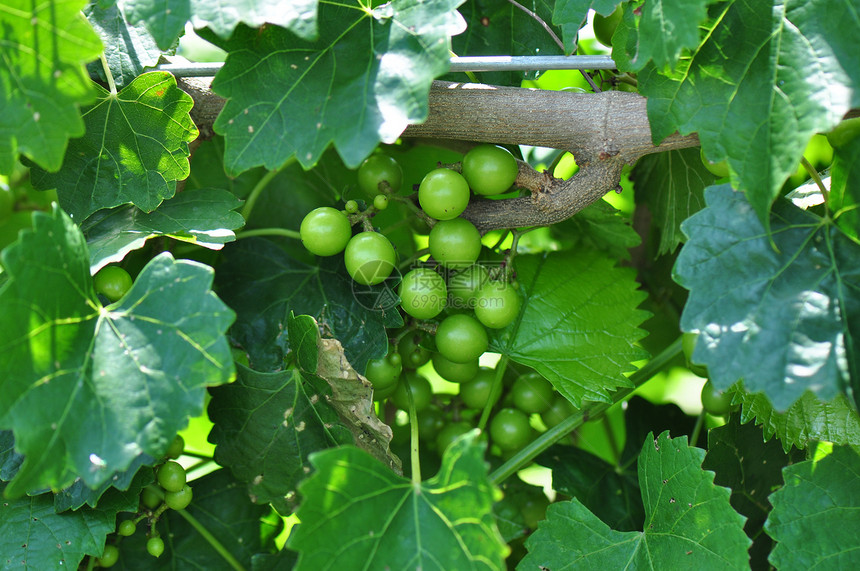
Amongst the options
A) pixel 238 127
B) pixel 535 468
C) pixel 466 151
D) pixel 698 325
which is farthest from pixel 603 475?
pixel 238 127

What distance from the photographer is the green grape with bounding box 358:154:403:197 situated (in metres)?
1.26

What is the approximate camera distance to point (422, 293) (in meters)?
1.17

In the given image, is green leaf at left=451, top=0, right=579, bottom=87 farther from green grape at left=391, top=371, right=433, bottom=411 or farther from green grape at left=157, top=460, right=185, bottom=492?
green grape at left=157, top=460, right=185, bottom=492

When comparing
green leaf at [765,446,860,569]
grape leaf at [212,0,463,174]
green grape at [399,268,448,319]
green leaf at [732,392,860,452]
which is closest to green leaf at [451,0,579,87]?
grape leaf at [212,0,463,174]

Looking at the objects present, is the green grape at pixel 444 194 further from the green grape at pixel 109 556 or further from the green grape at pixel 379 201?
the green grape at pixel 109 556

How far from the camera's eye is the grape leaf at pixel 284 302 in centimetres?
123

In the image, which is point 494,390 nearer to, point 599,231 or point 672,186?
point 599,231

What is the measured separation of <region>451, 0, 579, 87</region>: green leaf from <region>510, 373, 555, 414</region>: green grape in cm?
64

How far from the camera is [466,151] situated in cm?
126

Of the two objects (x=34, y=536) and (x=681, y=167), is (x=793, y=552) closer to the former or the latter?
(x=681, y=167)

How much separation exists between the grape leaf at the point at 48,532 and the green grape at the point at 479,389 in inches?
28.0

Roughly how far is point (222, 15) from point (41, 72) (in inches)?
10.2

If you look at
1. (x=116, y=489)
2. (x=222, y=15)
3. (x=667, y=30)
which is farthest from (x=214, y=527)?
(x=667, y=30)

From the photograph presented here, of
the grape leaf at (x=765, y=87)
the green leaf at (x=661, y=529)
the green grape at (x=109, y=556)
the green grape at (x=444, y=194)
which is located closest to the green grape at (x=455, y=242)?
the green grape at (x=444, y=194)
